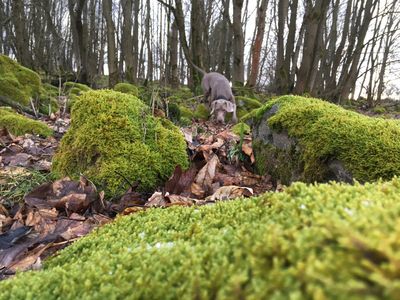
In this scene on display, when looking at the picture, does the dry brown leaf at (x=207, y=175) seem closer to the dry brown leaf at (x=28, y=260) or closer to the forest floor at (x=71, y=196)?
the forest floor at (x=71, y=196)

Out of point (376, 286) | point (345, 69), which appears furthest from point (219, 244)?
point (345, 69)

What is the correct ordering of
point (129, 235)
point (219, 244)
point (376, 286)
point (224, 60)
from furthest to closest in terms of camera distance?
point (224, 60), point (129, 235), point (219, 244), point (376, 286)

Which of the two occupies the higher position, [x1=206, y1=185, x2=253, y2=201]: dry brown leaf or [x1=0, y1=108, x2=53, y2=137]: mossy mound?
[x1=0, y1=108, x2=53, y2=137]: mossy mound

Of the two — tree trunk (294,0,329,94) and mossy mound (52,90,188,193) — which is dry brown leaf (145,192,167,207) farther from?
tree trunk (294,0,329,94)

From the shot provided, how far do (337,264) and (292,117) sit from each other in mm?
2743

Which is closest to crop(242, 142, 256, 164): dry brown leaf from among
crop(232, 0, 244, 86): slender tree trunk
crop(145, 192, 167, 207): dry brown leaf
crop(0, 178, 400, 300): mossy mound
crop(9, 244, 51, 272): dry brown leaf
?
crop(145, 192, 167, 207): dry brown leaf

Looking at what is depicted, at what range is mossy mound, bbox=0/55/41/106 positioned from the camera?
775cm

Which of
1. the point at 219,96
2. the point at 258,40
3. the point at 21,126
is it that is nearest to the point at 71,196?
the point at 21,126

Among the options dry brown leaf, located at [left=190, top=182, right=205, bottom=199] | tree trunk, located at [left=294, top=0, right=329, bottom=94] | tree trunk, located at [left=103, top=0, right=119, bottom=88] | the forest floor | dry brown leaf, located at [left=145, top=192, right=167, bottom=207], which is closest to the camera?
the forest floor

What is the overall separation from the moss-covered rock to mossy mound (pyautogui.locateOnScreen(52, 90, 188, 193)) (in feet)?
2.83

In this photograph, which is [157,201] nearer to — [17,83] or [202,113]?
[17,83]

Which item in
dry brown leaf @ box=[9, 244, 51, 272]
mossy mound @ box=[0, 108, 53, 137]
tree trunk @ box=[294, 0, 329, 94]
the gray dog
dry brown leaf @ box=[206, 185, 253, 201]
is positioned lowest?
dry brown leaf @ box=[9, 244, 51, 272]

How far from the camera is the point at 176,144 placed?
3.35 metres

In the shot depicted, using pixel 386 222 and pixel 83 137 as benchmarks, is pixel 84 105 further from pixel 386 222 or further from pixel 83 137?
pixel 386 222
